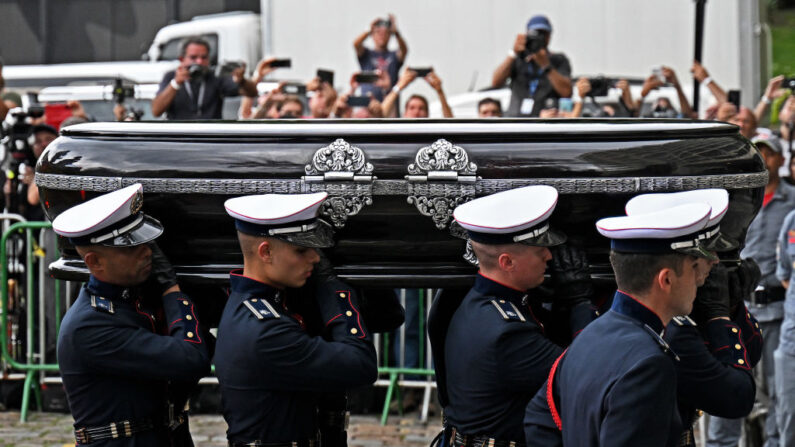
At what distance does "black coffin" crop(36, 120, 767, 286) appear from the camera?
141 inches

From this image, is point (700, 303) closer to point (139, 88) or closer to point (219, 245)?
point (219, 245)

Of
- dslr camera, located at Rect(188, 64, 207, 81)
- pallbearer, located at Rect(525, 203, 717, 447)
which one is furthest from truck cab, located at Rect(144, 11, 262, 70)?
pallbearer, located at Rect(525, 203, 717, 447)

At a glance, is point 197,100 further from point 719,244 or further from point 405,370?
point 719,244

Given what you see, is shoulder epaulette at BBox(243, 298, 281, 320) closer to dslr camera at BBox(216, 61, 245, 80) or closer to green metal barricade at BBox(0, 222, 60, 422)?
green metal barricade at BBox(0, 222, 60, 422)

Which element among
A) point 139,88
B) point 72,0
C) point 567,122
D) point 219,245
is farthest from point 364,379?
point 72,0

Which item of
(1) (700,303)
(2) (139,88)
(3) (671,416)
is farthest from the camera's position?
(2) (139,88)

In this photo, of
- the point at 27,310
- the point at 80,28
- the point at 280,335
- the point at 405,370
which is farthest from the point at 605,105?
the point at 80,28

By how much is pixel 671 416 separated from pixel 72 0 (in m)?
16.9

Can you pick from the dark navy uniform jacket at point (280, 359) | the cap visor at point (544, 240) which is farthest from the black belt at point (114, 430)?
the cap visor at point (544, 240)

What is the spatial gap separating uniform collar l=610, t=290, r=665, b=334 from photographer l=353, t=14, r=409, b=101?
20.3 ft

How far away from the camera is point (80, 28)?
18188 millimetres

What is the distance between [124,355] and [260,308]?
458mm

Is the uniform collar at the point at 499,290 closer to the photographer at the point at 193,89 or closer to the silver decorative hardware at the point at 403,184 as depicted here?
the silver decorative hardware at the point at 403,184

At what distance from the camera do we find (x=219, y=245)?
12.4 feet
